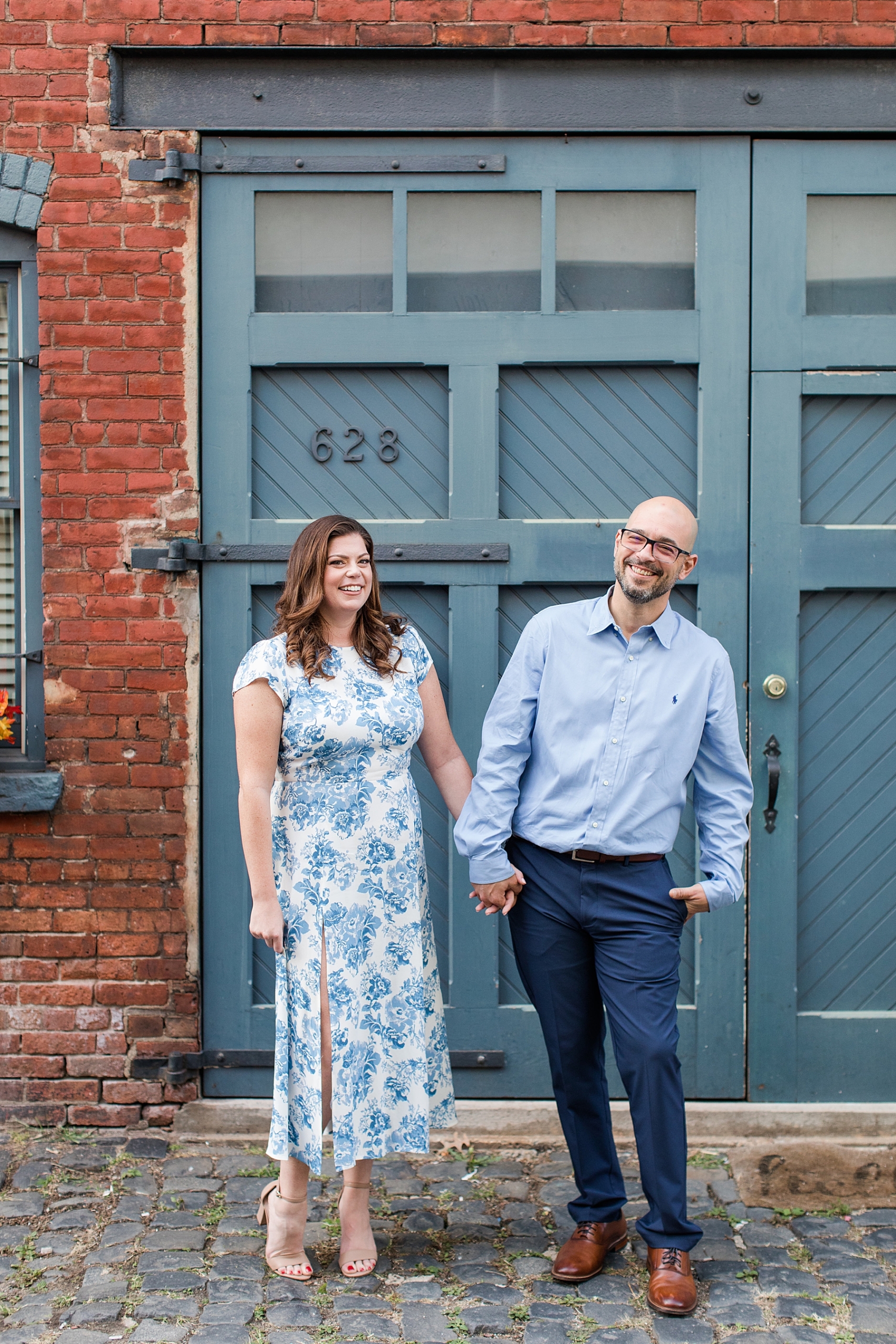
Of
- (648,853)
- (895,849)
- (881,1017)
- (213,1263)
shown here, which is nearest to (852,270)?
(895,849)

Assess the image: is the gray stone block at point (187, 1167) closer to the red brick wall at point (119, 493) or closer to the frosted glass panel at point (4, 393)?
the red brick wall at point (119, 493)

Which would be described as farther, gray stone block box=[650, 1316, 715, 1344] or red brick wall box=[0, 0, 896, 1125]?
red brick wall box=[0, 0, 896, 1125]

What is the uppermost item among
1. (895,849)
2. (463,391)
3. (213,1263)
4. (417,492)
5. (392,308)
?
(392,308)

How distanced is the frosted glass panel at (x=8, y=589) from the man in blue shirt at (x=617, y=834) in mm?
1845

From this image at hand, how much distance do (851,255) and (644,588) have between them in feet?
5.80

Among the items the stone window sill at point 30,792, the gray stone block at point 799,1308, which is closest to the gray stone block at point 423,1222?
the gray stone block at point 799,1308

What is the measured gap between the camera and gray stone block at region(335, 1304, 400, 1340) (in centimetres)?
274

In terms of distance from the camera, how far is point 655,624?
9.53 ft

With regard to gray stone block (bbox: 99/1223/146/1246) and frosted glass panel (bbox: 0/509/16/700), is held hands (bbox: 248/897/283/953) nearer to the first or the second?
gray stone block (bbox: 99/1223/146/1246)

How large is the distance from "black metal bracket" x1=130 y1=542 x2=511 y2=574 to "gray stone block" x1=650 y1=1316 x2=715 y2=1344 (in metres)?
2.22

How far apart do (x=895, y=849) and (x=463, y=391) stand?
6.96 feet

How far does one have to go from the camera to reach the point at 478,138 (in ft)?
12.4

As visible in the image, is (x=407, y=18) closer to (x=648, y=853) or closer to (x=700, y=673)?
(x=700, y=673)

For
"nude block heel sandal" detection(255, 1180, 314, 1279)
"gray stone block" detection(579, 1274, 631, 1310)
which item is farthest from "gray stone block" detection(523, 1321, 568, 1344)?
"nude block heel sandal" detection(255, 1180, 314, 1279)
